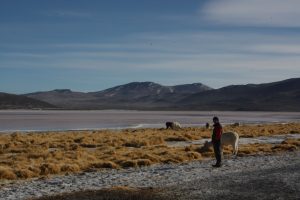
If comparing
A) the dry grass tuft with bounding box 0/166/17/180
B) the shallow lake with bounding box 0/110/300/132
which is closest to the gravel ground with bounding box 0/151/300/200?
the dry grass tuft with bounding box 0/166/17/180

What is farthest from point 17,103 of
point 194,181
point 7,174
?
point 194,181

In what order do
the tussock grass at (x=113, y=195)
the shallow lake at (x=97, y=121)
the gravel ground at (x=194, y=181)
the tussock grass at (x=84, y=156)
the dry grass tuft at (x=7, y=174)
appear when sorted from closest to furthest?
the tussock grass at (x=113, y=195)
the gravel ground at (x=194, y=181)
the dry grass tuft at (x=7, y=174)
the tussock grass at (x=84, y=156)
the shallow lake at (x=97, y=121)

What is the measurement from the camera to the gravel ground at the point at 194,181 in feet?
47.4

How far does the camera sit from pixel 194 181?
1677 cm

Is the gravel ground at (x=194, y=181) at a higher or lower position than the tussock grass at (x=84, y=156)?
lower

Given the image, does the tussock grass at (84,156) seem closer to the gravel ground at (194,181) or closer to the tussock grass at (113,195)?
the gravel ground at (194,181)

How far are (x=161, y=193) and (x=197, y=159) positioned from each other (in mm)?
9624

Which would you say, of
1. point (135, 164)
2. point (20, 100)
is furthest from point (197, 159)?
point (20, 100)

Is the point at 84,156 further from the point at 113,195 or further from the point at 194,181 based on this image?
the point at 113,195

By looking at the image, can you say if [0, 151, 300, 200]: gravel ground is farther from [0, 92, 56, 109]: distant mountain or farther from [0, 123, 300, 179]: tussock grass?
[0, 92, 56, 109]: distant mountain

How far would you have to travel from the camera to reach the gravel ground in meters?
14.4

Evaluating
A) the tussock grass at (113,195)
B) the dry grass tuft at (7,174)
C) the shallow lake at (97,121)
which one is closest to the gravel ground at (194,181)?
the tussock grass at (113,195)

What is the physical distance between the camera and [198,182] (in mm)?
16484

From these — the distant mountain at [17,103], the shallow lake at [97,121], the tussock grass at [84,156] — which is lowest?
the tussock grass at [84,156]
